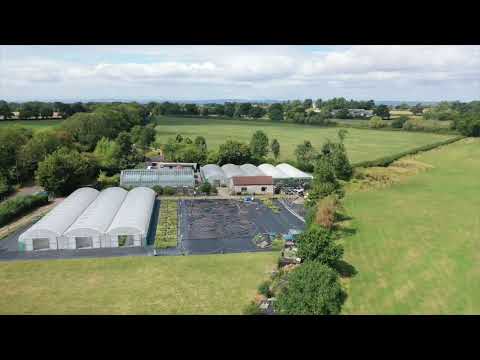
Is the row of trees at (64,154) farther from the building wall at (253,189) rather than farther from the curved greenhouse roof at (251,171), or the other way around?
the curved greenhouse roof at (251,171)

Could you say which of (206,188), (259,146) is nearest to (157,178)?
(206,188)

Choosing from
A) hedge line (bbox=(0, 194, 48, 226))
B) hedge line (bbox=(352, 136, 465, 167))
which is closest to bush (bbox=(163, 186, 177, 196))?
hedge line (bbox=(0, 194, 48, 226))

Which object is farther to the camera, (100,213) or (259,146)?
(259,146)

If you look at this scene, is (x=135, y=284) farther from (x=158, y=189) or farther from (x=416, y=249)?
(x=158, y=189)

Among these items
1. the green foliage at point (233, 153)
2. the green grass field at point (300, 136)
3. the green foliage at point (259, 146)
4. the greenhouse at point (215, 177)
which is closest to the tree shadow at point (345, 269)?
the greenhouse at point (215, 177)

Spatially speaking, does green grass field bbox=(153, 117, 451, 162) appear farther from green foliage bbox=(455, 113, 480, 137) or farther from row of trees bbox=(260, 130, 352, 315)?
row of trees bbox=(260, 130, 352, 315)
